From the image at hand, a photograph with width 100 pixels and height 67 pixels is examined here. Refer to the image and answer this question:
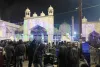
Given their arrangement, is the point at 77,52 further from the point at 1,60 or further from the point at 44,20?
the point at 44,20

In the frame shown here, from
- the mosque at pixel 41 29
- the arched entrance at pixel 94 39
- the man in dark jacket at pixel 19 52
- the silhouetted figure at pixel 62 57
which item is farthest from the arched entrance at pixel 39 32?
the silhouetted figure at pixel 62 57

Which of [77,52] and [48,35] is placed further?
[48,35]

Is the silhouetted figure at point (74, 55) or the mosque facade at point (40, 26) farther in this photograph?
the mosque facade at point (40, 26)

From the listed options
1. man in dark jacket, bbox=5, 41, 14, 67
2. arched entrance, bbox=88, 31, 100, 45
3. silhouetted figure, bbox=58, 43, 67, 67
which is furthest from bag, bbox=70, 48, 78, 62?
arched entrance, bbox=88, 31, 100, 45

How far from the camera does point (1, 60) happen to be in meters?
10.4

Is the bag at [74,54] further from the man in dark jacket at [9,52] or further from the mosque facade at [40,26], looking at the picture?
the mosque facade at [40,26]

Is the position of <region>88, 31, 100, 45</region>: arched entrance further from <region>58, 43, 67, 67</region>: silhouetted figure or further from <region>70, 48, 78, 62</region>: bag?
<region>70, 48, 78, 62</region>: bag

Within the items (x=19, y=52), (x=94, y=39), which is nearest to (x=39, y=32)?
(x=94, y=39)

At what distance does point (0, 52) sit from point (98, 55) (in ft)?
30.2

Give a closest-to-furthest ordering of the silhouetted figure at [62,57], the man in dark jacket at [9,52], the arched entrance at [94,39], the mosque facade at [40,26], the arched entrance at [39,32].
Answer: the silhouetted figure at [62,57], the man in dark jacket at [9,52], the arched entrance at [94,39], the mosque facade at [40,26], the arched entrance at [39,32]

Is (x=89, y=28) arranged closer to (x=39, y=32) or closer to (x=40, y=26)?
(x=40, y=26)

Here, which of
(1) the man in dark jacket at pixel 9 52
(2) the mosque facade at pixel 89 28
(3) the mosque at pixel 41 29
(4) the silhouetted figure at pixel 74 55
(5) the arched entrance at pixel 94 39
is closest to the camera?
(4) the silhouetted figure at pixel 74 55

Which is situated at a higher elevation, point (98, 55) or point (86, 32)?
point (86, 32)

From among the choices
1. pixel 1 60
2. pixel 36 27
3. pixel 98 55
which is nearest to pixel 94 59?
pixel 98 55
